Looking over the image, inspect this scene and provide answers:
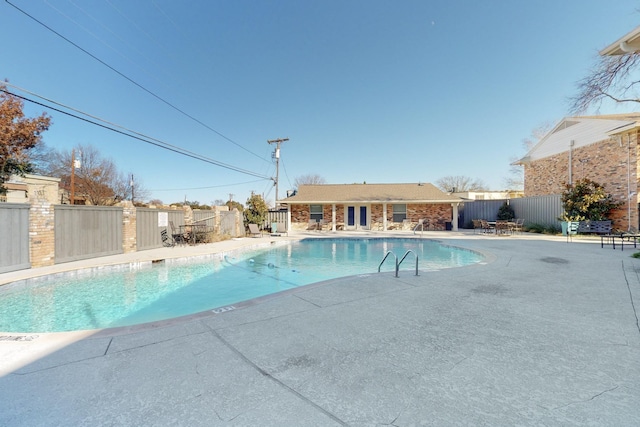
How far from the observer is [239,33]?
42.8ft

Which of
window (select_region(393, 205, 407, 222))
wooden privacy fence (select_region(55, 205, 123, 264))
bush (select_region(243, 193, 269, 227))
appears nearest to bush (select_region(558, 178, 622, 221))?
window (select_region(393, 205, 407, 222))

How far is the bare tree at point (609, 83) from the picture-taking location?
9.41 metres

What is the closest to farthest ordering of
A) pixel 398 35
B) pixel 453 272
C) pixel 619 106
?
pixel 453 272 → pixel 619 106 → pixel 398 35

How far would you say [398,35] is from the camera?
12.4m

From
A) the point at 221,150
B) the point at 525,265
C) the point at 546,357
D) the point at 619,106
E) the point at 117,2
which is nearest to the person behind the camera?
the point at 546,357

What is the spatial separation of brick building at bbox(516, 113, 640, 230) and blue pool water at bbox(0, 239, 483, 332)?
961 cm

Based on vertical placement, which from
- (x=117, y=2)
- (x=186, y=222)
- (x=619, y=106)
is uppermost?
(x=117, y=2)

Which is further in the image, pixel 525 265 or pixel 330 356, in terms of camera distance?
pixel 525 265

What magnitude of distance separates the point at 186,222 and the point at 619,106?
19.6 m

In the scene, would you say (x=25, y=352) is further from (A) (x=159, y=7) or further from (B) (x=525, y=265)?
(A) (x=159, y=7)

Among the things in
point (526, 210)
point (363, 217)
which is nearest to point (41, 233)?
point (363, 217)

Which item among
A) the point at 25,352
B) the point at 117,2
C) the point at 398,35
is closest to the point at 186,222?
the point at 117,2

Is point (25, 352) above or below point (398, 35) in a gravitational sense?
below

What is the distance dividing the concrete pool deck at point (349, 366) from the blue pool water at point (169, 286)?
228 cm
